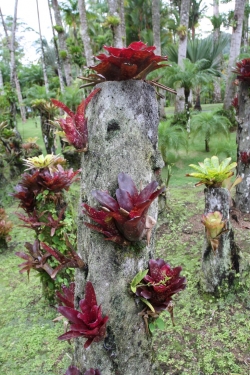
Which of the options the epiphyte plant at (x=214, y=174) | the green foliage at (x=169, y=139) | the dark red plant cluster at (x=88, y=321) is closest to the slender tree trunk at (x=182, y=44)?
the green foliage at (x=169, y=139)

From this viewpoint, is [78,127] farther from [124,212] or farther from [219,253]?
[219,253]

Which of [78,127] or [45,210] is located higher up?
[78,127]

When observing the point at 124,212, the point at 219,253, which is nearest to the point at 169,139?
the point at 219,253

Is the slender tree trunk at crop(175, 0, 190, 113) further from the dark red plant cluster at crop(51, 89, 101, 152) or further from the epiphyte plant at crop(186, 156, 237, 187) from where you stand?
the dark red plant cluster at crop(51, 89, 101, 152)

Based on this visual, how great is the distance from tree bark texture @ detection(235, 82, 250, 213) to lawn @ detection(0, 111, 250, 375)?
60 cm

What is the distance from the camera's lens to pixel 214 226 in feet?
8.48

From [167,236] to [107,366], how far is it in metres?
2.98

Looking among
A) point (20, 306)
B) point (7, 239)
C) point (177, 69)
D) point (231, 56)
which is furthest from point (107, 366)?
point (231, 56)

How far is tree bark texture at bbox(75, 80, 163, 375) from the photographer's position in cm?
118

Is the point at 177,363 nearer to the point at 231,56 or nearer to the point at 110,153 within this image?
the point at 110,153

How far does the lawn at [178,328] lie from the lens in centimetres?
219

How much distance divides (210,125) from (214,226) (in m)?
4.83

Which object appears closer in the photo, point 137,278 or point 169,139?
point 137,278

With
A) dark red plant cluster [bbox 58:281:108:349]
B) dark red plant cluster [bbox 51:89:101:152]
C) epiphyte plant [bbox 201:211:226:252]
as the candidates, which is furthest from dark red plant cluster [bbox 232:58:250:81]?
dark red plant cluster [bbox 58:281:108:349]
